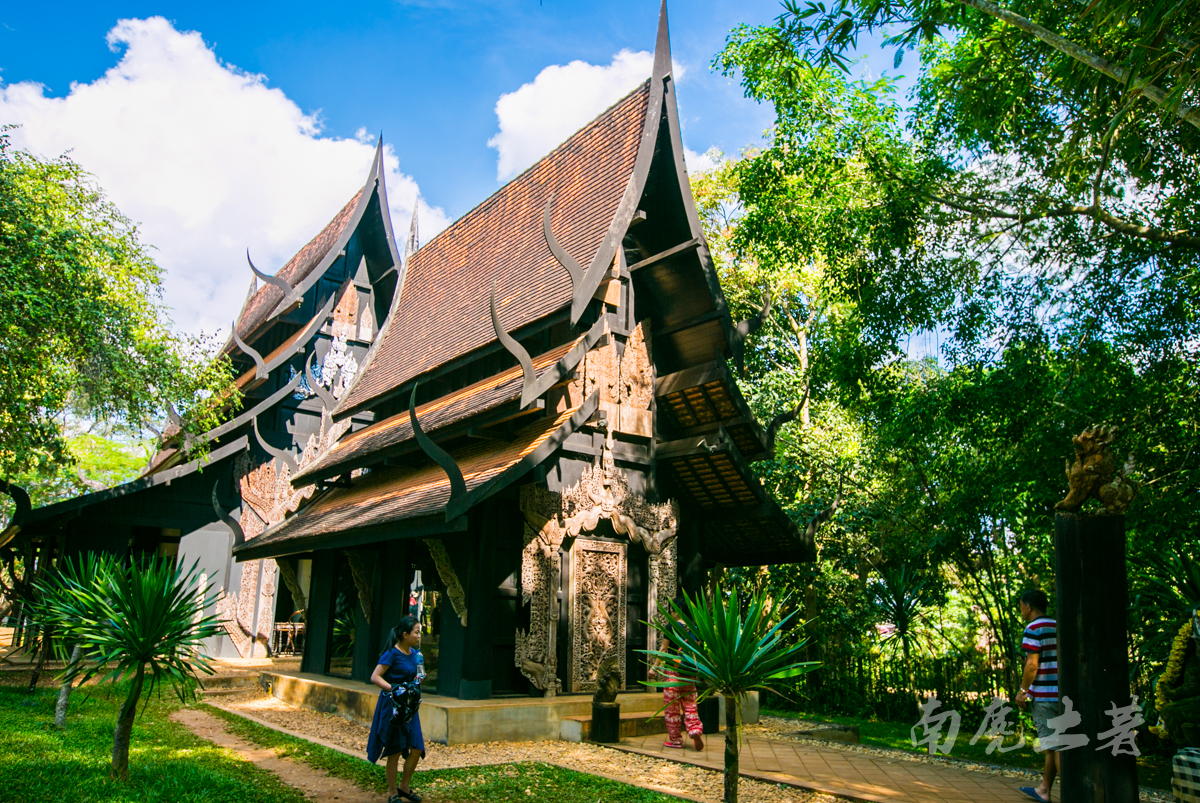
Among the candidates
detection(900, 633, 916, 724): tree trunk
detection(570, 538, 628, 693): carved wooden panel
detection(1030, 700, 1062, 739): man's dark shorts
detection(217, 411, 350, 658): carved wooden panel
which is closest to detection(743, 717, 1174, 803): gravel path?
detection(1030, 700, 1062, 739): man's dark shorts

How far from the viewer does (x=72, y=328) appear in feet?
29.7

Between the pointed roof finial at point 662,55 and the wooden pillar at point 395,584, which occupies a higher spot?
the pointed roof finial at point 662,55

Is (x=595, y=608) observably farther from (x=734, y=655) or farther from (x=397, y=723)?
(x=734, y=655)

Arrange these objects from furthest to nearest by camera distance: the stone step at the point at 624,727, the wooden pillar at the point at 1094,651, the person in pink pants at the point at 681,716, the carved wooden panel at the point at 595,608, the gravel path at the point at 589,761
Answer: the carved wooden panel at the point at 595,608 < the stone step at the point at 624,727 < the person in pink pants at the point at 681,716 < the gravel path at the point at 589,761 < the wooden pillar at the point at 1094,651

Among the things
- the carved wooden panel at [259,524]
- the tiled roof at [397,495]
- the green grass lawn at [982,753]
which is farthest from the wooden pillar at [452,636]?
the carved wooden panel at [259,524]

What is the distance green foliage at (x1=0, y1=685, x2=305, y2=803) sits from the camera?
18.1 ft

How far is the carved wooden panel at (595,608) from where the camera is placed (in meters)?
9.02

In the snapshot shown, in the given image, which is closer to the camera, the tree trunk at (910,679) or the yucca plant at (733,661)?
the yucca plant at (733,661)

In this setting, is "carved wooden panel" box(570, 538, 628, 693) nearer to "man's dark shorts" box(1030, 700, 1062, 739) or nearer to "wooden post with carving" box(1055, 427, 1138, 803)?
"man's dark shorts" box(1030, 700, 1062, 739)

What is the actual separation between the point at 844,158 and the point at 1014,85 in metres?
3.07

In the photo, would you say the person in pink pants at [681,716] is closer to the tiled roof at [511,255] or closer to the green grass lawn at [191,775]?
the green grass lawn at [191,775]

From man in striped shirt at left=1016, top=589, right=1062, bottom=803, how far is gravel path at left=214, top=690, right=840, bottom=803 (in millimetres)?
1481

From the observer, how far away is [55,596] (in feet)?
Result: 24.4

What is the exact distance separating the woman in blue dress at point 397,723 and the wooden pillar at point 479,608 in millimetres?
2710
